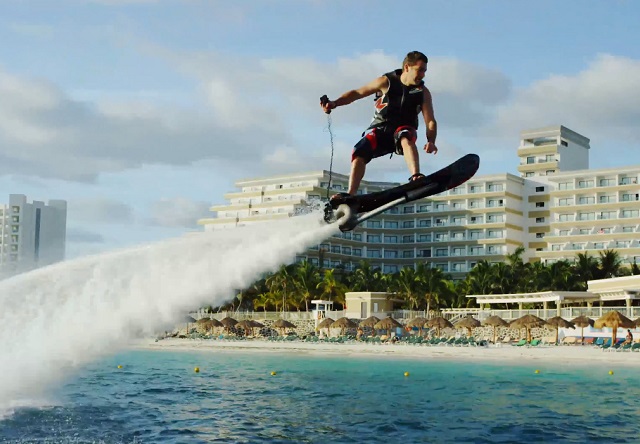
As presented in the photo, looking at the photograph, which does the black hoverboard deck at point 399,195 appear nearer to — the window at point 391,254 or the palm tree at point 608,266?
the palm tree at point 608,266

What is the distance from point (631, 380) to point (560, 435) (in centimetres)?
2284

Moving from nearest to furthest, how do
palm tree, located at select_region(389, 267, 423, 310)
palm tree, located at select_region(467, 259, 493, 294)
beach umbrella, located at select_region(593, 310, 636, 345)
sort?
beach umbrella, located at select_region(593, 310, 636, 345) < palm tree, located at select_region(389, 267, 423, 310) < palm tree, located at select_region(467, 259, 493, 294)

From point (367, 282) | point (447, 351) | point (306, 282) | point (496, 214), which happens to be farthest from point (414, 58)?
point (496, 214)

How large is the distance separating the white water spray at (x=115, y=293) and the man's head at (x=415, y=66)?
800 centimetres

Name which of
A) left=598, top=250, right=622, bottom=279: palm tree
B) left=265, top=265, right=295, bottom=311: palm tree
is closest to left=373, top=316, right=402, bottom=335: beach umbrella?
left=265, top=265, right=295, bottom=311: palm tree

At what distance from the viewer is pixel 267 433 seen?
86.1 ft

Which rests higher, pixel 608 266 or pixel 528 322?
pixel 608 266

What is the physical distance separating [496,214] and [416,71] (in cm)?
12687

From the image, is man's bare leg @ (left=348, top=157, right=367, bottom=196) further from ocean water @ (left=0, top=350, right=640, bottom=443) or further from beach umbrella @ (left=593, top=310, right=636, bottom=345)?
beach umbrella @ (left=593, top=310, right=636, bottom=345)

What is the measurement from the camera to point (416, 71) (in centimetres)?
1456

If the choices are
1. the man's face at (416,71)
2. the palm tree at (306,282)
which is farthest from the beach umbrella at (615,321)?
the palm tree at (306,282)

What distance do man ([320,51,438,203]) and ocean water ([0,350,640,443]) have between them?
486 inches

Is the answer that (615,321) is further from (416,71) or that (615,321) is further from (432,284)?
(416,71)

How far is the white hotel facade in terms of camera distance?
128625 mm
